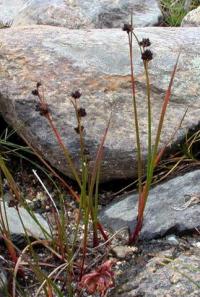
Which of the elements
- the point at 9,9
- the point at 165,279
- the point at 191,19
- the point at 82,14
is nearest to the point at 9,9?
the point at 9,9

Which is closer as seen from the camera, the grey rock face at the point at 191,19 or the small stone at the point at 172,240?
the small stone at the point at 172,240

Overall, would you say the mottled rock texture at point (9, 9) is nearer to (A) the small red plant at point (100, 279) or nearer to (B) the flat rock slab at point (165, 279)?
(B) the flat rock slab at point (165, 279)

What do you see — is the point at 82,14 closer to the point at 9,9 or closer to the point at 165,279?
the point at 9,9

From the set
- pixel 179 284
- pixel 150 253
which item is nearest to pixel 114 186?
pixel 150 253

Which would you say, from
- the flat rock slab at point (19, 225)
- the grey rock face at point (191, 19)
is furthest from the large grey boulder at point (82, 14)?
the flat rock slab at point (19, 225)

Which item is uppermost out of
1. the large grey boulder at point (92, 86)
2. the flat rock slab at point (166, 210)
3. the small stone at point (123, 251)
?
the large grey boulder at point (92, 86)

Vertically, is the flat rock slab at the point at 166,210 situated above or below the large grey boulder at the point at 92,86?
below

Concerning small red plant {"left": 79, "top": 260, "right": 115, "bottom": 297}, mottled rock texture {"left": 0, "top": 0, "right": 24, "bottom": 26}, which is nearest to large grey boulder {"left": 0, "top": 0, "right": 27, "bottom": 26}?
mottled rock texture {"left": 0, "top": 0, "right": 24, "bottom": 26}
